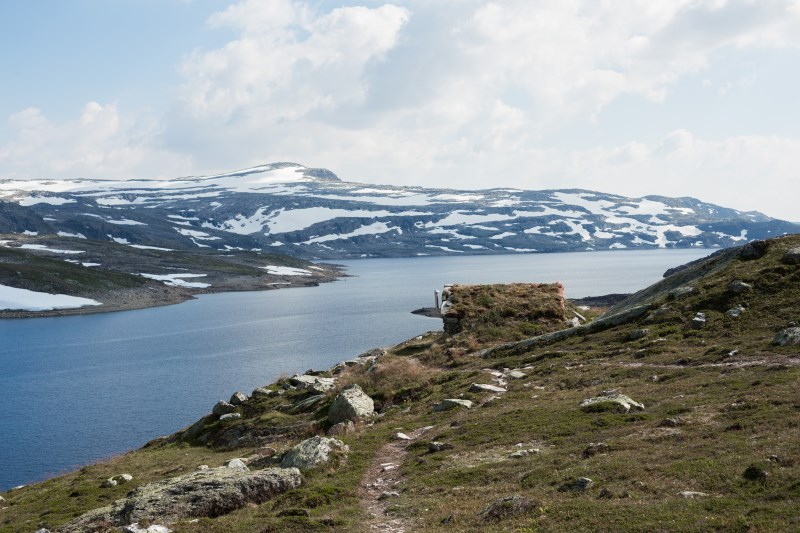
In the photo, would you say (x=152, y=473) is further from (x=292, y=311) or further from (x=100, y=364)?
(x=292, y=311)

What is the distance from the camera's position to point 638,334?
3691 centimetres

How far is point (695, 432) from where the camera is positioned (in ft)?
65.3

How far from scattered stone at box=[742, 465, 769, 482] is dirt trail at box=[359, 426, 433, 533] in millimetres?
8420

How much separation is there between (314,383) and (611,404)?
2289 centimetres

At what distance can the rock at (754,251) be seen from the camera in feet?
135

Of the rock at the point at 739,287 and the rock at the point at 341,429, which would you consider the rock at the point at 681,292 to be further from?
the rock at the point at 341,429

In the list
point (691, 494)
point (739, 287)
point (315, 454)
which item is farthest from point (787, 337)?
point (315, 454)

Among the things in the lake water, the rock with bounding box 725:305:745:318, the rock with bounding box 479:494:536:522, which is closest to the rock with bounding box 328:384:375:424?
the rock with bounding box 479:494:536:522

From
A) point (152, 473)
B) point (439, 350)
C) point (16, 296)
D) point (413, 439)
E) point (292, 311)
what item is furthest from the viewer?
point (16, 296)

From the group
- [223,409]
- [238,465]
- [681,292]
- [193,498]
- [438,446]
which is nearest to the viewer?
[193,498]

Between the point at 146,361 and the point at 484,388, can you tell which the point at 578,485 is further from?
the point at 146,361

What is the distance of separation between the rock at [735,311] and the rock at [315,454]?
2294 centimetres

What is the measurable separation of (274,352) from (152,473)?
246ft

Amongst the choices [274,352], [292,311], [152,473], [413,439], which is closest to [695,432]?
[413,439]
